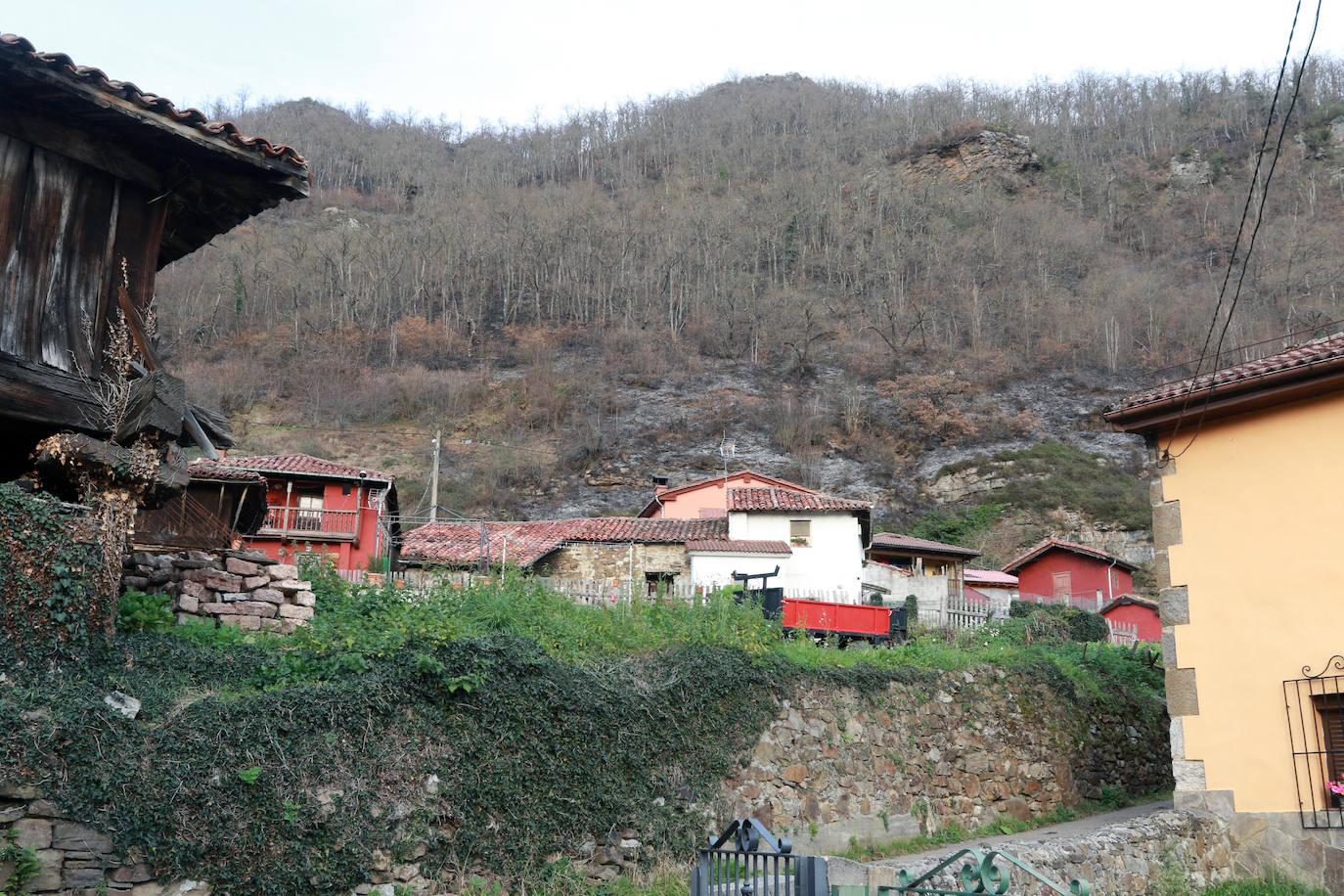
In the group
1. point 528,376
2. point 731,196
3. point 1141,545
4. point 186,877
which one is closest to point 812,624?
point 186,877

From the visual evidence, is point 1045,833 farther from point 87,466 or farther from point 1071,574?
point 1071,574

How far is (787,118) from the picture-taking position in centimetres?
10631

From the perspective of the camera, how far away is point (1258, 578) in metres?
9.84

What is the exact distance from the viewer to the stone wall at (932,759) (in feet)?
39.6

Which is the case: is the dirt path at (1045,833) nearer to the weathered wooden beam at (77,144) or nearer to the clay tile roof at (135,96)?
the clay tile roof at (135,96)

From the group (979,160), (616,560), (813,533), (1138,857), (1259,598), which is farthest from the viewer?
(979,160)

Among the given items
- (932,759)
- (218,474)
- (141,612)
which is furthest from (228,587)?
(932,759)

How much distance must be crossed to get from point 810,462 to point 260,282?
140 ft

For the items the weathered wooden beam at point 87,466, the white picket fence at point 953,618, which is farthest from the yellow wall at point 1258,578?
the weathered wooden beam at point 87,466

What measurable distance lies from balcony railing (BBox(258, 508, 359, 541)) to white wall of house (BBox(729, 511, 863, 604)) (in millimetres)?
11647

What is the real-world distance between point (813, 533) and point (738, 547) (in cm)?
317

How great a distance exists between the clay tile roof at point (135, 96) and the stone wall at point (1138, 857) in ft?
28.9

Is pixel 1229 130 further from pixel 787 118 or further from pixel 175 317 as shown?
pixel 175 317

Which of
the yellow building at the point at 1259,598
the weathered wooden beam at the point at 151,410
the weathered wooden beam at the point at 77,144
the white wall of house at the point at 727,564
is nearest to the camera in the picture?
the weathered wooden beam at the point at 77,144
